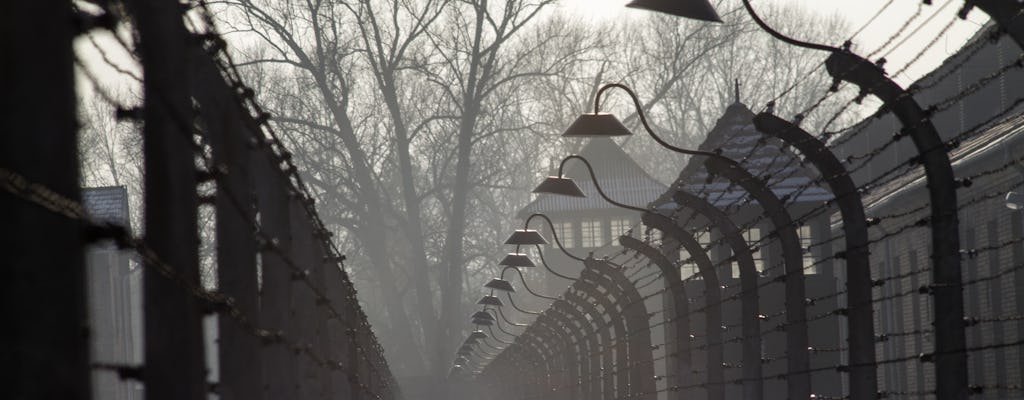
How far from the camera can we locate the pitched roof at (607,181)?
63531mm

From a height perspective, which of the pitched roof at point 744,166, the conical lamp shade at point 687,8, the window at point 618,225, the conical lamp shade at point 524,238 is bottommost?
the conical lamp shade at point 687,8

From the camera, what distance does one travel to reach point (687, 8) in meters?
7.12

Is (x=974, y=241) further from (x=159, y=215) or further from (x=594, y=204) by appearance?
(x=594, y=204)

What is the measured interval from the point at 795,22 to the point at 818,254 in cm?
3368

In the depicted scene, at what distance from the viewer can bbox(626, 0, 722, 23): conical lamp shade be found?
7.07 meters

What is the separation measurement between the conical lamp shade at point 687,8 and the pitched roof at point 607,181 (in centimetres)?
5561

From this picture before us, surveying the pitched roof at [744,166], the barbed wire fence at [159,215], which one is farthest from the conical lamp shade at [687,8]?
the pitched roof at [744,166]

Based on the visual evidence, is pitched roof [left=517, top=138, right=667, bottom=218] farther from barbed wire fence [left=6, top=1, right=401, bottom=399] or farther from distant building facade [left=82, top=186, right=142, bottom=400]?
barbed wire fence [left=6, top=1, right=401, bottom=399]

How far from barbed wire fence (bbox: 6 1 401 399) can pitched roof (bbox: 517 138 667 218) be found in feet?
192

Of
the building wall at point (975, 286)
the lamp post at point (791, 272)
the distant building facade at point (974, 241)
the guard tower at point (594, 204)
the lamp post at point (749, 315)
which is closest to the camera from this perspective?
the lamp post at point (791, 272)

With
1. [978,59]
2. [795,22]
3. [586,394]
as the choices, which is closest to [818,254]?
[978,59]

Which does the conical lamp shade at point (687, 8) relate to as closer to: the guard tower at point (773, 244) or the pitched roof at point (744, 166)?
the pitched roof at point (744, 166)

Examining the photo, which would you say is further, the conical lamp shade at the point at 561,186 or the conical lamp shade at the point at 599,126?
the conical lamp shade at the point at 561,186

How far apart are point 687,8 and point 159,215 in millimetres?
4717
